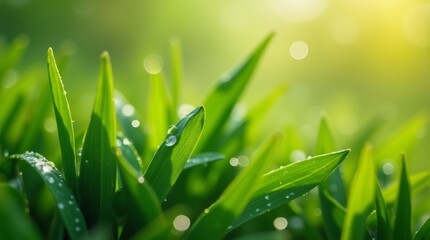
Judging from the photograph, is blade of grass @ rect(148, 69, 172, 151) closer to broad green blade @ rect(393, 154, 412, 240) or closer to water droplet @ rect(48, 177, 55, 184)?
water droplet @ rect(48, 177, 55, 184)

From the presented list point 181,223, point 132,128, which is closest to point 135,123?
point 132,128

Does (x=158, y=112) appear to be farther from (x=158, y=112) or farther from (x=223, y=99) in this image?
(x=223, y=99)

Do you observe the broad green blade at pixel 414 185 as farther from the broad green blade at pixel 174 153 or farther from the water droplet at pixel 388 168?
the broad green blade at pixel 174 153

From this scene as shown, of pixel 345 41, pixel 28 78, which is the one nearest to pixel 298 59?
pixel 345 41

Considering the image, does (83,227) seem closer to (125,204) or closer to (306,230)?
(125,204)

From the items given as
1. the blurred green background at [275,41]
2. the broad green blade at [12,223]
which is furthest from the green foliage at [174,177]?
the blurred green background at [275,41]

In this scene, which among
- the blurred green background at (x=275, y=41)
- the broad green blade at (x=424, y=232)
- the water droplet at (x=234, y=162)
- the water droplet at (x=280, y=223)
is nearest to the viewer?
the broad green blade at (x=424, y=232)

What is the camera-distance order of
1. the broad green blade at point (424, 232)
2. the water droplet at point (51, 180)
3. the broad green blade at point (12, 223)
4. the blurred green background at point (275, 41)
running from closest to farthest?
the broad green blade at point (12, 223), the water droplet at point (51, 180), the broad green blade at point (424, 232), the blurred green background at point (275, 41)
